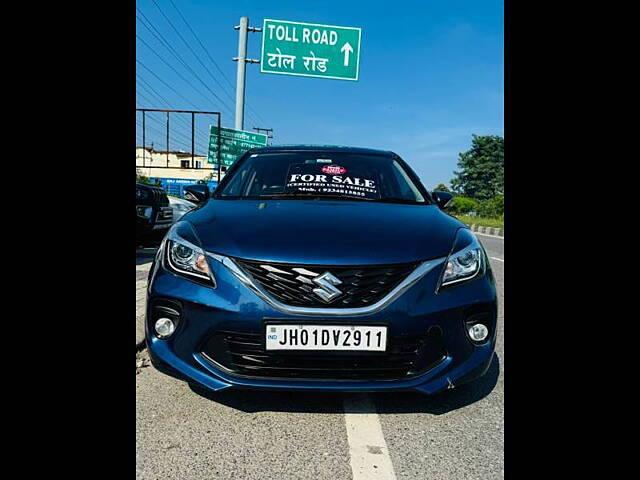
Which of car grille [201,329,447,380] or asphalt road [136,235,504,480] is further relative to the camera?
car grille [201,329,447,380]

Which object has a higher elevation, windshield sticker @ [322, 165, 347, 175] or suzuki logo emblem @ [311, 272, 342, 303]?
windshield sticker @ [322, 165, 347, 175]

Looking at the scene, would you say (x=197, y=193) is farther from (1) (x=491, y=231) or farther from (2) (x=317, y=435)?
(1) (x=491, y=231)

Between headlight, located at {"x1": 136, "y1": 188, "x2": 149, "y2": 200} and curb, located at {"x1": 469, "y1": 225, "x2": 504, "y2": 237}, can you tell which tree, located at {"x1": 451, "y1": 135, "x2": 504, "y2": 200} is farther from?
headlight, located at {"x1": 136, "y1": 188, "x2": 149, "y2": 200}

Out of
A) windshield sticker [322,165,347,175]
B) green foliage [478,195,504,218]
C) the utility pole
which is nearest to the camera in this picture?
windshield sticker [322,165,347,175]

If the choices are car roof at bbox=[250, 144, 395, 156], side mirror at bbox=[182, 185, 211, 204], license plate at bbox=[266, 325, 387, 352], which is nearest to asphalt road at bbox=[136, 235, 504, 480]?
license plate at bbox=[266, 325, 387, 352]

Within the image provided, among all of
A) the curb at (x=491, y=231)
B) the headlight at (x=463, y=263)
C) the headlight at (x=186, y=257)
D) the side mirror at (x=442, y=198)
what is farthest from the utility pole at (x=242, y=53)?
the curb at (x=491, y=231)

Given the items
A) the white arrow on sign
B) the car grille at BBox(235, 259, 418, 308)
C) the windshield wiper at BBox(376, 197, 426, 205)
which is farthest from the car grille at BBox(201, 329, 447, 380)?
the white arrow on sign

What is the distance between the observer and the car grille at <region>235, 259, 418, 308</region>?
161cm

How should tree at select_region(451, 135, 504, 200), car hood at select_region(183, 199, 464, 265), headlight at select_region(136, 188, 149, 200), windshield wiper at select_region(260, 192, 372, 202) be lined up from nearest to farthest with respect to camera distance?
car hood at select_region(183, 199, 464, 265), windshield wiper at select_region(260, 192, 372, 202), headlight at select_region(136, 188, 149, 200), tree at select_region(451, 135, 504, 200)

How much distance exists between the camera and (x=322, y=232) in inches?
71.5

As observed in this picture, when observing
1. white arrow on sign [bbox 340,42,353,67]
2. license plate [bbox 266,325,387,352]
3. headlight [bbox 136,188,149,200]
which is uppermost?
white arrow on sign [bbox 340,42,353,67]

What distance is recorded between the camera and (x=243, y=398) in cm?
194

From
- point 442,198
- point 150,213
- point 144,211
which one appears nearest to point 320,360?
point 442,198

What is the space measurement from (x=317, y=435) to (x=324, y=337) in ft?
1.36
